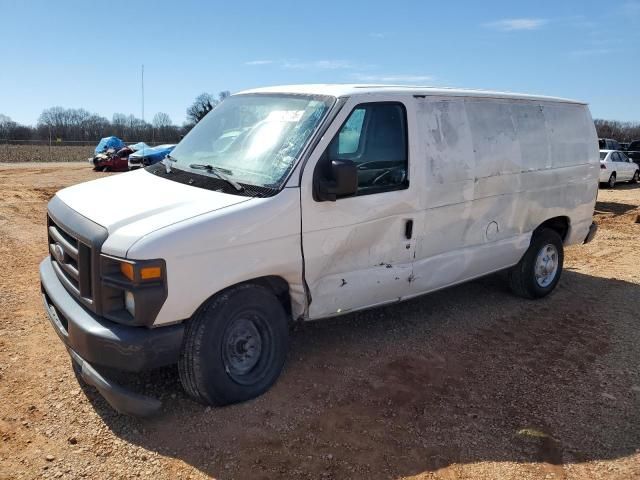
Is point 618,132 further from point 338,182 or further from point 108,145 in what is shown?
point 338,182

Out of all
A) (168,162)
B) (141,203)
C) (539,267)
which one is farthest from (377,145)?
(539,267)

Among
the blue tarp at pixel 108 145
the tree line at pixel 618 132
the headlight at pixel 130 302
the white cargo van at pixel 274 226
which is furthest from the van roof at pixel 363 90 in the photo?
the tree line at pixel 618 132

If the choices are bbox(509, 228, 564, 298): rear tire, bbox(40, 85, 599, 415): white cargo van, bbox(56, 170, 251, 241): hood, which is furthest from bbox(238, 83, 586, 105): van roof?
bbox(509, 228, 564, 298): rear tire

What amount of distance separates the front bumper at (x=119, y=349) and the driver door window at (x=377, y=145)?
1.86 m

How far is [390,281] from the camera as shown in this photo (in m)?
4.59

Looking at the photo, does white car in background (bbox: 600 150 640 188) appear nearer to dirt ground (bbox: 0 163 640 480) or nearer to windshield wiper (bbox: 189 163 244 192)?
dirt ground (bbox: 0 163 640 480)

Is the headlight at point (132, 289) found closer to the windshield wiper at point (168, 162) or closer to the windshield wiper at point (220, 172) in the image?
the windshield wiper at point (220, 172)

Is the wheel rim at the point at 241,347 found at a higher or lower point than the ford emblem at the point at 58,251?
lower

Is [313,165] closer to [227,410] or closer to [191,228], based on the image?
[191,228]

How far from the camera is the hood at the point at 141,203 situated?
11.2ft

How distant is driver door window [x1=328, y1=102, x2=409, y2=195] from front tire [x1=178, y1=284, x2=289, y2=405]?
1.23 meters

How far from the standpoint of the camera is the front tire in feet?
11.6

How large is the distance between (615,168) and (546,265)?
59.6 ft

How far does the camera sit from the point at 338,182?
3.83 meters
